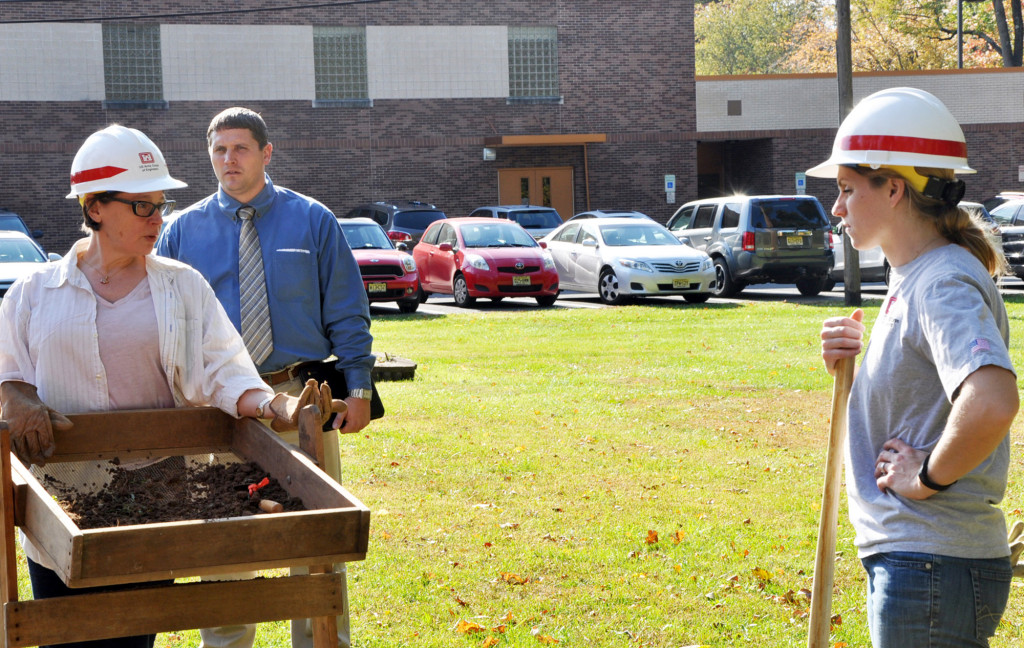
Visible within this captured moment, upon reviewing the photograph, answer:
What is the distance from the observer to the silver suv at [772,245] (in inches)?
868

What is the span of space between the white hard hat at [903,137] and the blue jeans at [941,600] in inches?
35.4

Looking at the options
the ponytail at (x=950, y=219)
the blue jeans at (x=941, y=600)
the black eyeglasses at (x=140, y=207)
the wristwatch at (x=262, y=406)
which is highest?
the black eyeglasses at (x=140, y=207)

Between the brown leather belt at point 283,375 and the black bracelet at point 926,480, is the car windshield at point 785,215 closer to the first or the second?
the brown leather belt at point 283,375

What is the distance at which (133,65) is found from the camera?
111 ft

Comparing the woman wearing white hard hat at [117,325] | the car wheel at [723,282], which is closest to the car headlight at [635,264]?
the car wheel at [723,282]

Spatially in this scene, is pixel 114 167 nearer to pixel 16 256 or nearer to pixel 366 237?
pixel 16 256

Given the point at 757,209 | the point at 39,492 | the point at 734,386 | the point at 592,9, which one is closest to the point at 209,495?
the point at 39,492

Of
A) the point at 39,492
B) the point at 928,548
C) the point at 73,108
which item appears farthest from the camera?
the point at 73,108

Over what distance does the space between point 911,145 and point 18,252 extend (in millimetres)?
18421

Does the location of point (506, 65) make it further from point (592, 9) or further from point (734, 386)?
point (734, 386)

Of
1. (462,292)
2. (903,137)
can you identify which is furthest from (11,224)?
(903,137)

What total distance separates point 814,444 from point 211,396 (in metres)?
6.08

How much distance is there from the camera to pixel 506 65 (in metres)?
36.5

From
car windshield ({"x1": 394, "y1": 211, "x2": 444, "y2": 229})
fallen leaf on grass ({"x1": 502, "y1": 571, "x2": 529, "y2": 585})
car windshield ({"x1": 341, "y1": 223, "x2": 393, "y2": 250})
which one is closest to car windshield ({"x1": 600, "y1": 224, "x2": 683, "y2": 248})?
car windshield ({"x1": 341, "y1": 223, "x2": 393, "y2": 250})
